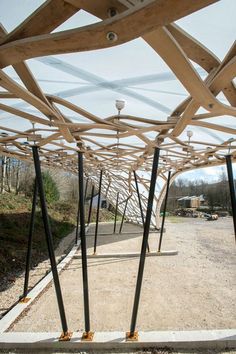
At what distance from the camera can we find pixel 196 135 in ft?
17.7

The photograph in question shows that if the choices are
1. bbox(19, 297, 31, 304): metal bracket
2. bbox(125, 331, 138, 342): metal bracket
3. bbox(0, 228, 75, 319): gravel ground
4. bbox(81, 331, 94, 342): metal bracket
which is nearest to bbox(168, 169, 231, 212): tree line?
bbox(0, 228, 75, 319): gravel ground

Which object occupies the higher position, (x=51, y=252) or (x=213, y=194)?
(x=213, y=194)

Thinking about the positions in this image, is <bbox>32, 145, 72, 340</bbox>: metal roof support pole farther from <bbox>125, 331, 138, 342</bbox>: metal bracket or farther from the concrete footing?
<bbox>125, 331, 138, 342</bbox>: metal bracket

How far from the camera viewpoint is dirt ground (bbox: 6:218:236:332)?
426 centimetres

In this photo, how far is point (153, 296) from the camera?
5.31 meters

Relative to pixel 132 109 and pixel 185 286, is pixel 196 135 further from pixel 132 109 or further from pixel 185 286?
pixel 185 286

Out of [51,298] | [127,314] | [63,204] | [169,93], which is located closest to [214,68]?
[169,93]

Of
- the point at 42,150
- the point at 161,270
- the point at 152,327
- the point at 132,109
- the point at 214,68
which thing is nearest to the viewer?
the point at 214,68

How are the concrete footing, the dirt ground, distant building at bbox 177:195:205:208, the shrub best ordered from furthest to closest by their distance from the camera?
1. distant building at bbox 177:195:205:208
2. the shrub
3. the dirt ground
4. the concrete footing

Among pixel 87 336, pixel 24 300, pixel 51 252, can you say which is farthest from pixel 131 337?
pixel 24 300

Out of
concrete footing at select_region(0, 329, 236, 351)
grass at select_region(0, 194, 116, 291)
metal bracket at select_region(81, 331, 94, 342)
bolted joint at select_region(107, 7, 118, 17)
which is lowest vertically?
concrete footing at select_region(0, 329, 236, 351)

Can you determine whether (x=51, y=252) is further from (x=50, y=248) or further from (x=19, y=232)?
(x=19, y=232)

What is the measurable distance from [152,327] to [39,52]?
4.11 meters

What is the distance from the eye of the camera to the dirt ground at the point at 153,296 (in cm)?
426
